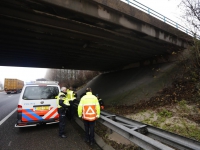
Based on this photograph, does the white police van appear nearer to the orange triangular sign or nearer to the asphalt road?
the asphalt road

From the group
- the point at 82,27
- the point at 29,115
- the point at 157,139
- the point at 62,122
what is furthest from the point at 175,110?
the point at 29,115

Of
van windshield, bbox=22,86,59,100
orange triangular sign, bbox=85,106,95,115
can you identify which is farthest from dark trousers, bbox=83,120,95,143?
van windshield, bbox=22,86,59,100

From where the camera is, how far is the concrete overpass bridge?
5.66m

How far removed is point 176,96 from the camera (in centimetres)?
810

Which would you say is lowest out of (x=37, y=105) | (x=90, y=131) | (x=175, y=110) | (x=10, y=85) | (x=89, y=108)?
(x=90, y=131)

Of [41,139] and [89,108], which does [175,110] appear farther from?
[41,139]

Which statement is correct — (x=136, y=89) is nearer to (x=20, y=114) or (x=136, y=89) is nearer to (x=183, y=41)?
(x=183, y=41)

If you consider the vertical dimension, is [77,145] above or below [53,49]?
below

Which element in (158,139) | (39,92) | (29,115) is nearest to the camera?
(158,139)

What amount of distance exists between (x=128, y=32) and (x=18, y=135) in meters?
7.08

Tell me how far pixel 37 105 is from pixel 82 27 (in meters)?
4.22

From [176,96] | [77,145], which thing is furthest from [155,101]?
[77,145]

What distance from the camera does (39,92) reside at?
239 inches

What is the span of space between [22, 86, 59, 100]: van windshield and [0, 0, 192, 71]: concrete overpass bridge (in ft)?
9.57
